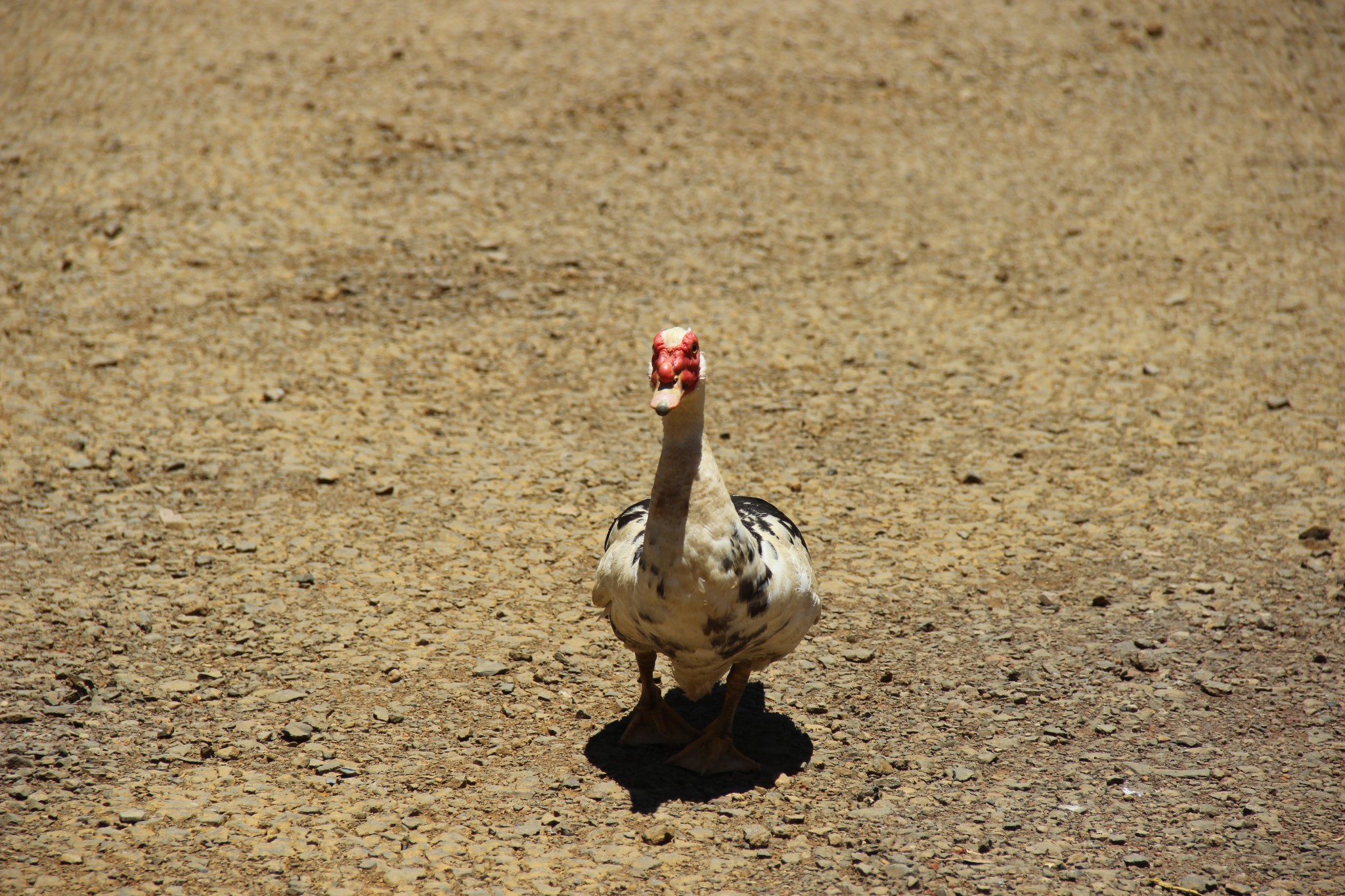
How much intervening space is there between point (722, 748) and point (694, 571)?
3.46 ft

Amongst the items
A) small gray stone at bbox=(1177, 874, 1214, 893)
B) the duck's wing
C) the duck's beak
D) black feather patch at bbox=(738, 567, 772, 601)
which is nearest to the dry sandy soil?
small gray stone at bbox=(1177, 874, 1214, 893)

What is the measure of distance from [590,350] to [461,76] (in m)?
4.74

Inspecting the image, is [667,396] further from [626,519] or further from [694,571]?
[626,519]

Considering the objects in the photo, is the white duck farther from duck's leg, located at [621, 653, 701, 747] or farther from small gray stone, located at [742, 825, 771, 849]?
small gray stone, located at [742, 825, 771, 849]

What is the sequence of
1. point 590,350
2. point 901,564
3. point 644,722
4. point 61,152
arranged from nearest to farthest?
point 644,722
point 901,564
point 590,350
point 61,152

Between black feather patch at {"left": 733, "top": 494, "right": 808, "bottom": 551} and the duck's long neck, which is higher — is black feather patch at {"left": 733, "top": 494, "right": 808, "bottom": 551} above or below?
below

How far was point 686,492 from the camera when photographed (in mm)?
4387

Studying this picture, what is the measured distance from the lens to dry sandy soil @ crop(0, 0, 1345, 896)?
183 inches

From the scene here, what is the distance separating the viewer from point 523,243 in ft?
31.8

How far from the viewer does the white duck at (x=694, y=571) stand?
434 cm

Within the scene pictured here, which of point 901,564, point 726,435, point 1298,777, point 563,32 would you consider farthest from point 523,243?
point 1298,777

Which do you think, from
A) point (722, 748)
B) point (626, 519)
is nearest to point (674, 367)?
point (626, 519)

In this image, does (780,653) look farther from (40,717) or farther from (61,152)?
(61,152)

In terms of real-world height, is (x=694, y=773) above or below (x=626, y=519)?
below
